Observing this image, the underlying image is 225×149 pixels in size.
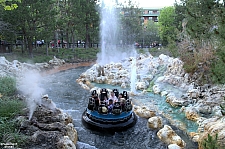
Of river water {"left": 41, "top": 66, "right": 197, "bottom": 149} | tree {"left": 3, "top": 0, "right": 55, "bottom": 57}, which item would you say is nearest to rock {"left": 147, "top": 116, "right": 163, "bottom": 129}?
river water {"left": 41, "top": 66, "right": 197, "bottom": 149}

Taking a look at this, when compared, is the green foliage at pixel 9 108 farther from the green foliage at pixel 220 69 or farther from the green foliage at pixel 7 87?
the green foliage at pixel 220 69

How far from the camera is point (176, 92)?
1321cm

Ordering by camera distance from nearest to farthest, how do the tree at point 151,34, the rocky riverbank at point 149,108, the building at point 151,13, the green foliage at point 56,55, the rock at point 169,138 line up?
1. the rocky riverbank at point 149,108
2. the rock at point 169,138
3. the green foliage at point 56,55
4. the tree at point 151,34
5. the building at point 151,13

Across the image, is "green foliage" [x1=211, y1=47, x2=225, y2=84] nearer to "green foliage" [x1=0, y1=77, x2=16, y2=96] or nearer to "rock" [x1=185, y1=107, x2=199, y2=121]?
"rock" [x1=185, y1=107, x2=199, y2=121]

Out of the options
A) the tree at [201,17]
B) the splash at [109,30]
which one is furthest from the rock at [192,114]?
the splash at [109,30]

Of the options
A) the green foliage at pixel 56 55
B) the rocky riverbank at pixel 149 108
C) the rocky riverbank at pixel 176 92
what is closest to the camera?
Answer: the rocky riverbank at pixel 149 108

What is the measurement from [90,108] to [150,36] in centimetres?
3375

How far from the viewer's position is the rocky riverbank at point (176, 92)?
25.7 ft

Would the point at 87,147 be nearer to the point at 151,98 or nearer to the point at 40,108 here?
the point at 40,108

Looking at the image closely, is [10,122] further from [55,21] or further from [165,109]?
[55,21]

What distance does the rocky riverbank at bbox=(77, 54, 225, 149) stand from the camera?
7832mm

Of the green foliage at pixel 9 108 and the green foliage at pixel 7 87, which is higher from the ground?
the green foliage at pixel 7 87

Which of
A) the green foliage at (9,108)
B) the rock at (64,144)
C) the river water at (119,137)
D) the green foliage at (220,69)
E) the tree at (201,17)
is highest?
the tree at (201,17)

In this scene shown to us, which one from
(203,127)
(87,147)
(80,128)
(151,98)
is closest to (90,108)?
(80,128)
